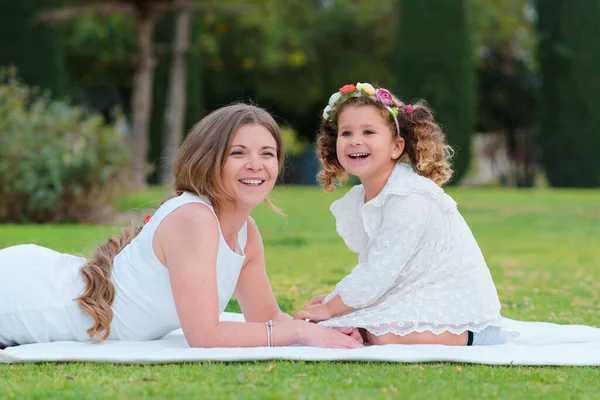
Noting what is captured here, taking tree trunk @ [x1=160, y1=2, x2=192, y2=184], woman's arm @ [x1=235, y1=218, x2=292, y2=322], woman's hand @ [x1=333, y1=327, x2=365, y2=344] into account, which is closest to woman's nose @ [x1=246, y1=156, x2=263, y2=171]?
woman's arm @ [x1=235, y1=218, x2=292, y2=322]

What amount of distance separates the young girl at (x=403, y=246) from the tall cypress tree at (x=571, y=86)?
754 inches

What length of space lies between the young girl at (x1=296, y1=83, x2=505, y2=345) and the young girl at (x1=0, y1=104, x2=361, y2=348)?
23 centimetres

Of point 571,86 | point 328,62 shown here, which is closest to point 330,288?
point 571,86

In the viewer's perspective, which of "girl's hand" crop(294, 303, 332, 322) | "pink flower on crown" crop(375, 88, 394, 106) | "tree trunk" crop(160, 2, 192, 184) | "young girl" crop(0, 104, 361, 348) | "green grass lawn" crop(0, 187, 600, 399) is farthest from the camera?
"tree trunk" crop(160, 2, 192, 184)

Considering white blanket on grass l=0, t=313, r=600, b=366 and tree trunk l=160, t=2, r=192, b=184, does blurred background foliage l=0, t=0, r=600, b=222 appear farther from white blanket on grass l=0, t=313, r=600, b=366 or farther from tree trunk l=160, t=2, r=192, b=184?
white blanket on grass l=0, t=313, r=600, b=366

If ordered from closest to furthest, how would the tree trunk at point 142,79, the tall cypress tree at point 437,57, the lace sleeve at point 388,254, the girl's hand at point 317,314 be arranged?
the lace sleeve at point 388,254, the girl's hand at point 317,314, the tree trunk at point 142,79, the tall cypress tree at point 437,57

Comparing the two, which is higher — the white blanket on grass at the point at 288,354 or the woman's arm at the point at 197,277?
the woman's arm at the point at 197,277

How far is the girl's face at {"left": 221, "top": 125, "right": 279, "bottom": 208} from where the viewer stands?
12.4 ft

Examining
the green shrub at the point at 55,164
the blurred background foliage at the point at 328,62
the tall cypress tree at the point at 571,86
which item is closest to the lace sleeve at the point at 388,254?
the green shrub at the point at 55,164

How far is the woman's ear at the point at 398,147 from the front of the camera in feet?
→ 13.9

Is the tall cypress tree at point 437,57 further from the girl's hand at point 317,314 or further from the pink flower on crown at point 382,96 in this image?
the girl's hand at point 317,314

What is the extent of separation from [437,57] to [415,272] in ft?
55.9

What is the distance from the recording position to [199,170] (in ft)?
12.4

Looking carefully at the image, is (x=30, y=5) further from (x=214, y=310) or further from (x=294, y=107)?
(x=214, y=310)
